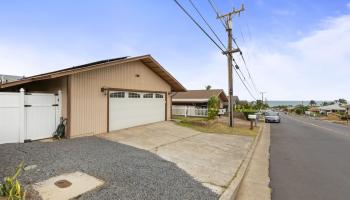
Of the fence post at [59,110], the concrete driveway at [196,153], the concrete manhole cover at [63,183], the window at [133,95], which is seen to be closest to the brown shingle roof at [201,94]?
the window at [133,95]

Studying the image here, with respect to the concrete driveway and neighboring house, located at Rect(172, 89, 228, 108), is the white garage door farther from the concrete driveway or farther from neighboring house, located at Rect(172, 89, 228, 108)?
neighboring house, located at Rect(172, 89, 228, 108)

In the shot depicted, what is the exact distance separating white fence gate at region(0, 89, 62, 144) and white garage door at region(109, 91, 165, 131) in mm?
2976

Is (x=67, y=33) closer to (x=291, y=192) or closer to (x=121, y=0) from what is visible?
(x=121, y=0)

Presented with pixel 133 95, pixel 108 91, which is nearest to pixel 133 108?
pixel 133 95

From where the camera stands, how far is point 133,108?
12.9 meters

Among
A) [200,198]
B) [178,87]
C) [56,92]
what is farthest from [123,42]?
[200,198]

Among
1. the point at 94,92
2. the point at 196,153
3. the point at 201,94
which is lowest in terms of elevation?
the point at 196,153

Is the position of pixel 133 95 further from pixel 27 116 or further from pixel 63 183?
pixel 63 183

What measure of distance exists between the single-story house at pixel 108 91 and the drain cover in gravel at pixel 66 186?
4867 millimetres

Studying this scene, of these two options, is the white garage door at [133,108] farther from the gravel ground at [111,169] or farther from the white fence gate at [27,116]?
the gravel ground at [111,169]

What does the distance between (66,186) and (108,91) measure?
287 inches

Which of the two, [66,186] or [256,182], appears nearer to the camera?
[66,186]

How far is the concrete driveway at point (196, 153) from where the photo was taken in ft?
17.9

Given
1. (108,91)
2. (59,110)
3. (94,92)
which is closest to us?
(59,110)
